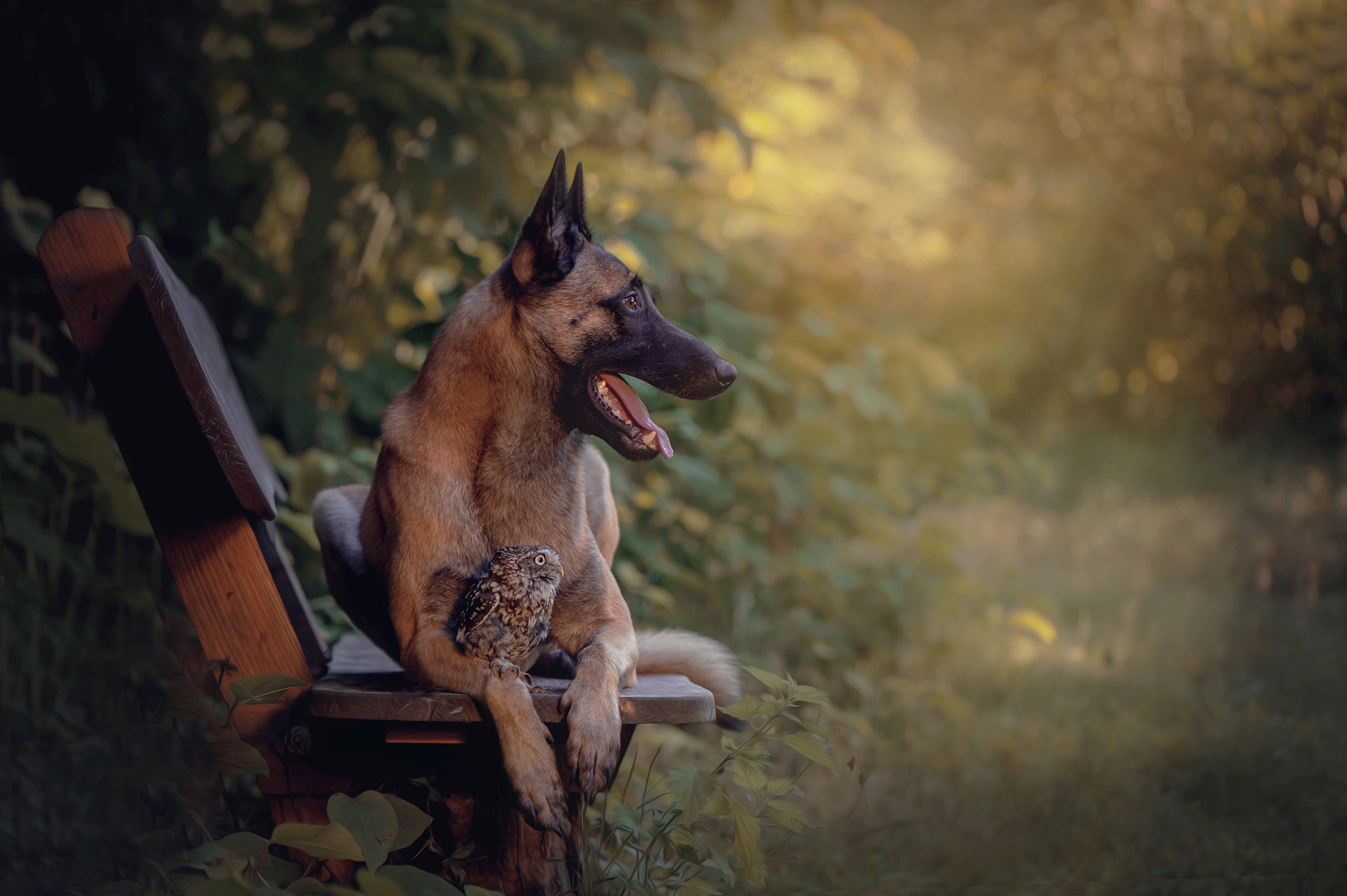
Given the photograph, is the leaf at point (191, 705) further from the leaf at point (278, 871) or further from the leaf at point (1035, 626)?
the leaf at point (1035, 626)

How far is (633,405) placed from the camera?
5.57 ft

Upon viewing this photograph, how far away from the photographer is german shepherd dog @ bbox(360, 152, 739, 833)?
163 centimetres

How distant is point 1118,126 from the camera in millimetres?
5996

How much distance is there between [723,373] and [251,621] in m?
0.98

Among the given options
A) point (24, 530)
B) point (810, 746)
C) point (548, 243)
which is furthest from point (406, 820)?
point (24, 530)

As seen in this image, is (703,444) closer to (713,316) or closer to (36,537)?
(713,316)

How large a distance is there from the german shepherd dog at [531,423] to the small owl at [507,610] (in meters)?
0.06

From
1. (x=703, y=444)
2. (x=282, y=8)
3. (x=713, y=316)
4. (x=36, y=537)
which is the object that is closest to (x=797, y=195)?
(x=713, y=316)

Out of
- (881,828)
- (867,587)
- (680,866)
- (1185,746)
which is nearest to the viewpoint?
(680,866)

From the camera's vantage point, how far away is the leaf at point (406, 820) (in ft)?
4.98

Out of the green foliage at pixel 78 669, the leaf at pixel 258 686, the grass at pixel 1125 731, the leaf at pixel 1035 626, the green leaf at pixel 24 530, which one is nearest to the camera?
the leaf at pixel 258 686

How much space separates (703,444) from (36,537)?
2.02 meters

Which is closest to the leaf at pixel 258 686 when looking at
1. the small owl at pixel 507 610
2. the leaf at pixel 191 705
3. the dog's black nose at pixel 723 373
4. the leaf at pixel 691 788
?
the leaf at pixel 191 705

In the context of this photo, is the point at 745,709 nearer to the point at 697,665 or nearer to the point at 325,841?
the point at 697,665
